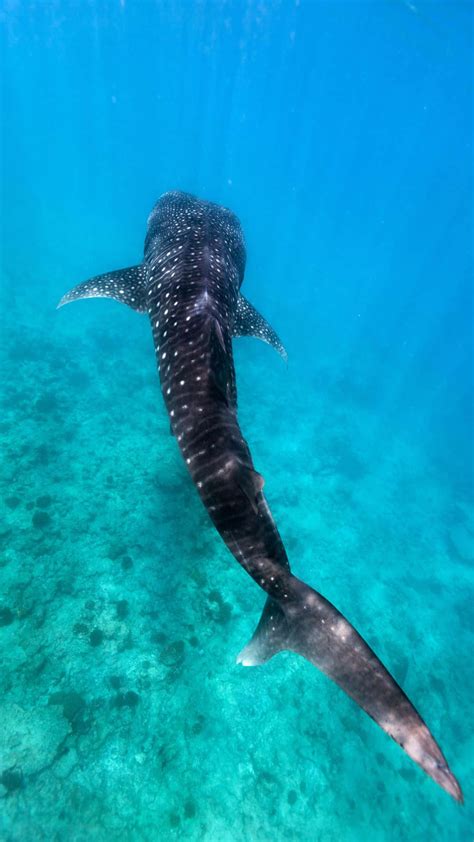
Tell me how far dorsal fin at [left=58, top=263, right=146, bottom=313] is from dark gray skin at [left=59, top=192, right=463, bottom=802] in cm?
193

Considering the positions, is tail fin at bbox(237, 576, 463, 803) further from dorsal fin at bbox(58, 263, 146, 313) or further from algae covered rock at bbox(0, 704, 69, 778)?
dorsal fin at bbox(58, 263, 146, 313)

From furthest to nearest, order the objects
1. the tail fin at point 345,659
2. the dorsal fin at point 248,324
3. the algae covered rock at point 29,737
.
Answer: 1. the dorsal fin at point 248,324
2. the algae covered rock at point 29,737
3. the tail fin at point 345,659

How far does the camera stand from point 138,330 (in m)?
25.1

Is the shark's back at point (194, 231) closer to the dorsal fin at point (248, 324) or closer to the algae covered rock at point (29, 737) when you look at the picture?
the dorsal fin at point (248, 324)

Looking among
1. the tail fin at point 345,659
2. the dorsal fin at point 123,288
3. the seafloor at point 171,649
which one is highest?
the dorsal fin at point 123,288

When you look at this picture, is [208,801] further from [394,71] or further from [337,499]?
[394,71]

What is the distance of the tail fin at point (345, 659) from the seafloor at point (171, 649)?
568 centimetres

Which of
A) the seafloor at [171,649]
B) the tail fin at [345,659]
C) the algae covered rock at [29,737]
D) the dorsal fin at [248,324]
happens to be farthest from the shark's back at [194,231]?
the algae covered rock at [29,737]

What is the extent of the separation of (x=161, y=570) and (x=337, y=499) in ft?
34.1

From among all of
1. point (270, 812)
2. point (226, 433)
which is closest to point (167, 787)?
point (270, 812)

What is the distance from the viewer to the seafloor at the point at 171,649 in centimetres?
732

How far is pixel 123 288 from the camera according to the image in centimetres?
800

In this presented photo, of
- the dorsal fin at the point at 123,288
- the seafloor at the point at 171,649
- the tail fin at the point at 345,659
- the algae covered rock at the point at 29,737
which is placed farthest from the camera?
the dorsal fin at the point at 123,288

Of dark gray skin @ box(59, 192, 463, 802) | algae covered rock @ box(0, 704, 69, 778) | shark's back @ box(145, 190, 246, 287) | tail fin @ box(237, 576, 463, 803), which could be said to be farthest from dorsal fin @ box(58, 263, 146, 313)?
algae covered rock @ box(0, 704, 69, 778)
